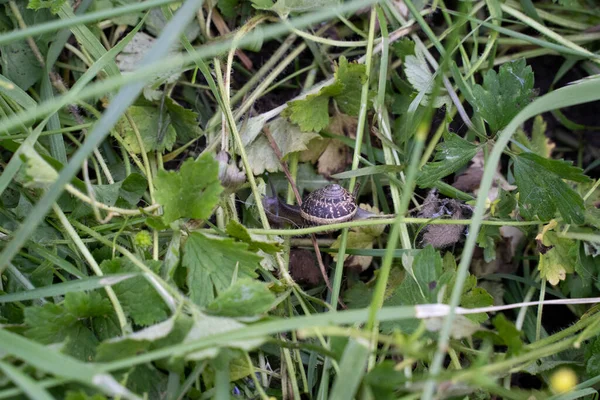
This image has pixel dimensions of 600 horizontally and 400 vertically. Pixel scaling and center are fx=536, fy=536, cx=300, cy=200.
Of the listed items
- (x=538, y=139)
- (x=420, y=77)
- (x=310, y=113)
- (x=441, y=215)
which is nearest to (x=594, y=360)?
(x=441, y=215)

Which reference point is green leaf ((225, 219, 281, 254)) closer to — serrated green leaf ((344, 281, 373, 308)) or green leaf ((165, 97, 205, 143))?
serrated green leaf ((344, 281, 373, 308))

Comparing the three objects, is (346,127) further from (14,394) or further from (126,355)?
(14,394)

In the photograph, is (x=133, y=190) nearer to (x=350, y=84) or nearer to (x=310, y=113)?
(x=310, y=113)

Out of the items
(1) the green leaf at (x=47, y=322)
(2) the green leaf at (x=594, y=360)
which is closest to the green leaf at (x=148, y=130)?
(1) the green leaf at (x=47, y=322)

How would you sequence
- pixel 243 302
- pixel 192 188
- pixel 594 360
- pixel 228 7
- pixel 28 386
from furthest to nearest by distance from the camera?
pixel 228 7 → pixel 594 360 → pixel 192 188 → pixel 243 302 → pixel 28 386

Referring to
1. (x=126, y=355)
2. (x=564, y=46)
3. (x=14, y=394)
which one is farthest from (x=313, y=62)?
(x=14, y=394)

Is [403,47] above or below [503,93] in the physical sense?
above

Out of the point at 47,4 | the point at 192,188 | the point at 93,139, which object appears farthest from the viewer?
the point at 47,4
